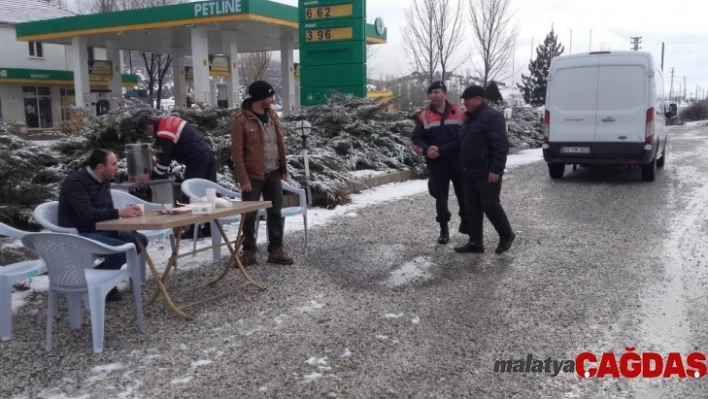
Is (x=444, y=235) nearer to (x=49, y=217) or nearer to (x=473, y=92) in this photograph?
(x=473, y=92)

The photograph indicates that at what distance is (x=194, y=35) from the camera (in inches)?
926

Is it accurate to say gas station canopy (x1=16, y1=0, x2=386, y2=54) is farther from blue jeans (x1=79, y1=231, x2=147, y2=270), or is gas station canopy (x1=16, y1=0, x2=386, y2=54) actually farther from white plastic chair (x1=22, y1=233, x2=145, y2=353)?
white plastic chair (x1=22, y1=233, x2=145, y2=353)

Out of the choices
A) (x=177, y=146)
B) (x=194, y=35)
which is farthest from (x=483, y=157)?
(x=194, y=35)

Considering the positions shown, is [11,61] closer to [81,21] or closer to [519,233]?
[81,21]

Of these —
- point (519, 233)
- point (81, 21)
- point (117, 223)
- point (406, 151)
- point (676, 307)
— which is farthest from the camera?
point (81, 21)

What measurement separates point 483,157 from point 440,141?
69 cm

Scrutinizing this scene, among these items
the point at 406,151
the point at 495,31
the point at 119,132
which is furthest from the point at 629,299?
the point at 495,31

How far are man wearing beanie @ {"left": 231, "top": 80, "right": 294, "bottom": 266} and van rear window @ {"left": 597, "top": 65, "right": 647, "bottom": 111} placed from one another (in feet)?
25.5

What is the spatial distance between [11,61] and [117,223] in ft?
122

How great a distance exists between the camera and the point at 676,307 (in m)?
5.11

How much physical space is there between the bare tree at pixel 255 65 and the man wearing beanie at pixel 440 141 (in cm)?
3183

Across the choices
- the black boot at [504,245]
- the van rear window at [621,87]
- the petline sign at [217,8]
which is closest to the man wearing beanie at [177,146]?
the black boot at [504,245]

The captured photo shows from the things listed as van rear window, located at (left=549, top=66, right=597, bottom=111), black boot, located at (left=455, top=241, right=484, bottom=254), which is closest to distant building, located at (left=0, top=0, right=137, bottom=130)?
van rear window, located at (left=549, top=66, right=597, bottom=111)

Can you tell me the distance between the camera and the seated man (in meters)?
4.89
